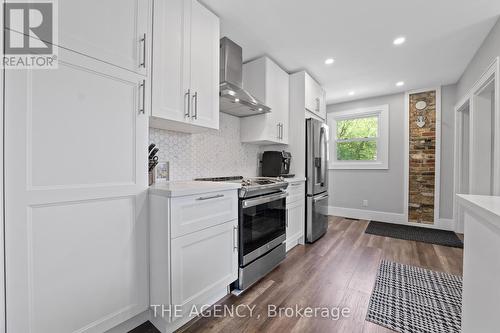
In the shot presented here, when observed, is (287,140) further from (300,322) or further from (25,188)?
(25,188)

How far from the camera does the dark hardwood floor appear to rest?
1475mm

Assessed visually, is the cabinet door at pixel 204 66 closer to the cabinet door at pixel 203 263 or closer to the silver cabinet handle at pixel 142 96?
the silver cabinet handle at pixel 142 96

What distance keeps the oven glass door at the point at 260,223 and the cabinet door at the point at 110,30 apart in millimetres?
1305

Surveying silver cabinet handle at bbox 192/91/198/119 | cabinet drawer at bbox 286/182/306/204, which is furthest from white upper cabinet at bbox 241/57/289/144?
silver cabinet handle at bbox 192/91/198/119

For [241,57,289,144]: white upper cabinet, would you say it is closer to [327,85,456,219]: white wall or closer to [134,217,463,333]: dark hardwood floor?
[134,217,463,333]: dark hardwood floor

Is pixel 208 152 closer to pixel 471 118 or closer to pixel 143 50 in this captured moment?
pixel 143 50

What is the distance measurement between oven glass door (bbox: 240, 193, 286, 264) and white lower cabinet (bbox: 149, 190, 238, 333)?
0.69 feet

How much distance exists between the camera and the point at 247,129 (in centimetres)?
286

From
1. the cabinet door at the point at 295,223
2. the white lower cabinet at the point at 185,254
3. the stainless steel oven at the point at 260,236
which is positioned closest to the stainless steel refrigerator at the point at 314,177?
the cabinet door at the point at 295,223

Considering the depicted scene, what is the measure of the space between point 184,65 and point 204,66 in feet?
0.71

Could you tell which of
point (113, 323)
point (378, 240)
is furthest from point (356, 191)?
point (113, 323)

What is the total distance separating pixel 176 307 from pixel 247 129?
6.84ft

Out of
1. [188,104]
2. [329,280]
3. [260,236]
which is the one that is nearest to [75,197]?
[188,104]

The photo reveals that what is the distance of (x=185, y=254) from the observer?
1.40 meters
